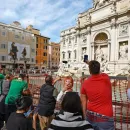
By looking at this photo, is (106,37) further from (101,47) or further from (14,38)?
(14,38)

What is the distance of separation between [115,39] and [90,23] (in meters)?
4.98

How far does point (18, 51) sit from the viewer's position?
4762 cm

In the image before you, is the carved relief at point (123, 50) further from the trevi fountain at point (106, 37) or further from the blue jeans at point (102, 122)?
the blue jeans at point (102, 122)

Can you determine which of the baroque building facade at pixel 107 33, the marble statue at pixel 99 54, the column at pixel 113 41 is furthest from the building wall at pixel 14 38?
the column at pixel 113 41

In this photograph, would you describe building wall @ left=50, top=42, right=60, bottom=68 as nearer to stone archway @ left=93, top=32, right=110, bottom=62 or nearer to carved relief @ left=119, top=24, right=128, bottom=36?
stone archway @ left=93, top=32, right=110, bottom=62

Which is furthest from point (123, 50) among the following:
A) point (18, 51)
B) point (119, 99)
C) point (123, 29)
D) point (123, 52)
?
point (18, 51)

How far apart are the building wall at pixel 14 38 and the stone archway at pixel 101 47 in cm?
2669

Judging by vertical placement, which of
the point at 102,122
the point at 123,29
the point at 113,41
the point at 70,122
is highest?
the point at 123,29

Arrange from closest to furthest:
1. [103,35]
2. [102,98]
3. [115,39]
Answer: [102,98]
[115,39]
[103,35]

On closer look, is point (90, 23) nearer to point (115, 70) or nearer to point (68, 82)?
point (115, 70)

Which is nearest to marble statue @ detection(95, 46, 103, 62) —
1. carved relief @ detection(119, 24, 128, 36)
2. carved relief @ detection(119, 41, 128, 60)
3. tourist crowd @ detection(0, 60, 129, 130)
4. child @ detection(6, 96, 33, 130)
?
carved relief @ detection(119, 41, 128, 60)

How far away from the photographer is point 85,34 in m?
26.8

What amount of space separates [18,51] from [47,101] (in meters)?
44.9

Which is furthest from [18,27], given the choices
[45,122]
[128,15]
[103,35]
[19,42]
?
[45,122]
